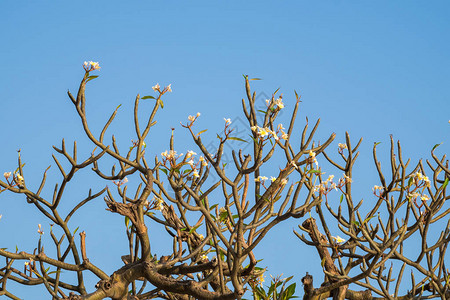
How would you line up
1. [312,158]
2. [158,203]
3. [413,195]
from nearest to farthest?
[312,158] < [413,195] < [158,203]

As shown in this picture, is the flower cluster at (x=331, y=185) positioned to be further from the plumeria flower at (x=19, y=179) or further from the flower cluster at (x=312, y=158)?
the plumeria flower at (x=19, y=179)

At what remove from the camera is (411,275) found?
10.3 ft

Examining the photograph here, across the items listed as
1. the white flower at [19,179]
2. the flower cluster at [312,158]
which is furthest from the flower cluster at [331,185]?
the white flower at [19,179]

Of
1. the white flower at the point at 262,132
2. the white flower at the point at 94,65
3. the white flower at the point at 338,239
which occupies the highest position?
the white flower at the point at 94,65

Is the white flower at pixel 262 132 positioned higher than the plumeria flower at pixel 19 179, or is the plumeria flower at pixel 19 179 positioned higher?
the plumeria flower at pixel 19 179

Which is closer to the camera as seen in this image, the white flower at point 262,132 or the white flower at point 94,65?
the white flower at point 262,132

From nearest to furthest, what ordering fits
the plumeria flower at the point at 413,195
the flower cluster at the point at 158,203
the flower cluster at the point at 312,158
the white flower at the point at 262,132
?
the white flower at the point at 262,132, the flower cluster at the point at 312,158, the plumeria flower at the point at 413,195, the flower cluster at the point at 158,203

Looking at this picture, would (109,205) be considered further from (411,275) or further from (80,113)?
(411,275)

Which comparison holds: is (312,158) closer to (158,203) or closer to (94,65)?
(158,203)

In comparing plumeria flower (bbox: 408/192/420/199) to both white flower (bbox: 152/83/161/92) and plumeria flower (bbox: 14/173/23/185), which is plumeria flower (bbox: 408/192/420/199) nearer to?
white flower (bbox: 152/83/161/92)

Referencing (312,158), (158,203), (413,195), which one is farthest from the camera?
(158,203)

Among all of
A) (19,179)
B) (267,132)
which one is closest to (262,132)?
(267,132)

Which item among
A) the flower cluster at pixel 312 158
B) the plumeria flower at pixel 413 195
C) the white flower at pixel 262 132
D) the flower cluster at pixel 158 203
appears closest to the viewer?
the white flower at pixel 262 132

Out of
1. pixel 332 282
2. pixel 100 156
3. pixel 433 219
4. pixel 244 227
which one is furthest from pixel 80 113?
pixel 433 219
